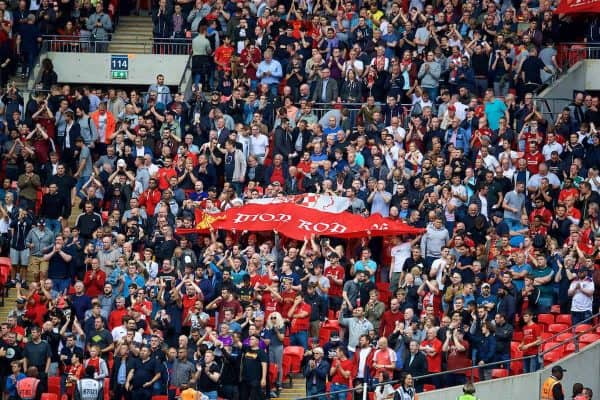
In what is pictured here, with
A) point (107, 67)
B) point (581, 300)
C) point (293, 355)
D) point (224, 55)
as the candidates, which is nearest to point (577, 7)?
point (224, 55)

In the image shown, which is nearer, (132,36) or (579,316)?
(579,316)

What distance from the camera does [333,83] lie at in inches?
1528

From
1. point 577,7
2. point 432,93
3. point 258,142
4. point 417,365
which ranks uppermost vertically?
point 577,7

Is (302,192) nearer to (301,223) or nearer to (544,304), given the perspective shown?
(301,223)

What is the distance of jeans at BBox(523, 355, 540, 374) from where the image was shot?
32.1 meters

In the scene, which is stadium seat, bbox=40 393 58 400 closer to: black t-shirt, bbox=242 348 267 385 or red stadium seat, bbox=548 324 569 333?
black t-shirt, bbox=242 348 267 385

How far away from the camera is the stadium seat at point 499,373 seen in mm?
31844

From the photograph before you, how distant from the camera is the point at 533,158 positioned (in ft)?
119

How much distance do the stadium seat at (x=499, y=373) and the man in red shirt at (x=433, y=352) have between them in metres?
0.91

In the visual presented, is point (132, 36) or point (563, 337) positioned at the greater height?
point (132, 36)

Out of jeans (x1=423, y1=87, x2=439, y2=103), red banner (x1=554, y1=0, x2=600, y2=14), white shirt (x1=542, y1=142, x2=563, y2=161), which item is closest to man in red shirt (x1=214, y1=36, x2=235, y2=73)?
jeans (x1=423, y1=87, x2=439, y2=103)

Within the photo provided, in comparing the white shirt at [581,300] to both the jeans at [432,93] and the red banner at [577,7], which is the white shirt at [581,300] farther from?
the red banner at [577,7]

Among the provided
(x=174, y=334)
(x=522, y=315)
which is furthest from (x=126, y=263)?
(x=522, y=315)

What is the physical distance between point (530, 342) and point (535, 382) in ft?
2.15
